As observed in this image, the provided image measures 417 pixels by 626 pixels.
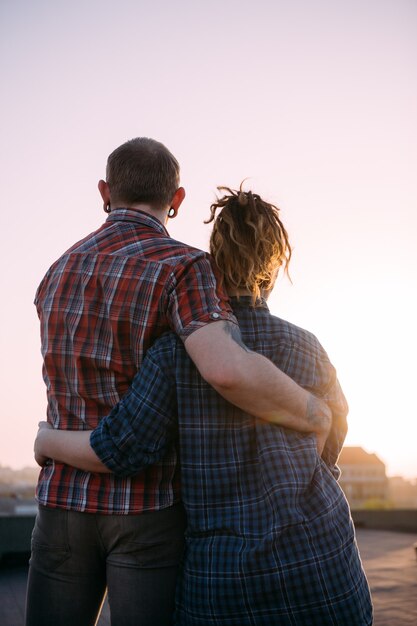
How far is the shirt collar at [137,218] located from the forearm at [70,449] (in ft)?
1.69

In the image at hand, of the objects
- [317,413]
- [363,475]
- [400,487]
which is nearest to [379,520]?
[317,413]

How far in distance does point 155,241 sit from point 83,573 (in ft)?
2.44

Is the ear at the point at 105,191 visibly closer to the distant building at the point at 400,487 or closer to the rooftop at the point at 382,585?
the rooftop at the point at 382,585

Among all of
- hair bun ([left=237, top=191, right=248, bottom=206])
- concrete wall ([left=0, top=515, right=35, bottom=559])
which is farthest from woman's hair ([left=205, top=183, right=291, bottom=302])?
concrete wall ([left=0, top=515, right=35, bottom=559])

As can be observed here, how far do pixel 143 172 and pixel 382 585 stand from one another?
588 centimetres

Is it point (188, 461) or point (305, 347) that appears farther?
point (305, 347)

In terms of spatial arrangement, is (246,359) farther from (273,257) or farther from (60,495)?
(60,495)

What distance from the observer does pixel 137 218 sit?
166cm

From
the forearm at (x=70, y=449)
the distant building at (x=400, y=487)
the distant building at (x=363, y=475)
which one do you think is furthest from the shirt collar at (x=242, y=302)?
the distant building at (x=400, y=487)

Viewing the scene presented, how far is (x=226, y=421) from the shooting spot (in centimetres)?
146

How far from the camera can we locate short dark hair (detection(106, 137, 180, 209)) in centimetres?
166

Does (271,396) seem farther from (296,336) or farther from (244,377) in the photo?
(296,336)

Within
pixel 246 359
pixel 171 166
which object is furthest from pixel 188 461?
pixel 171 166

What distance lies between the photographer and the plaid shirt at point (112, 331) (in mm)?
1458
